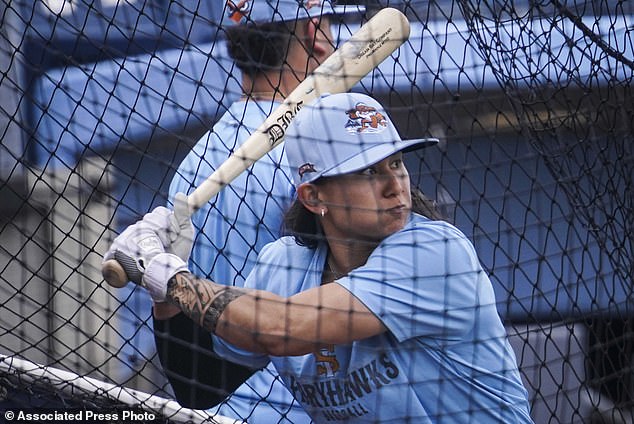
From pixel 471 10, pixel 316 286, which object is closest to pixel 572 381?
pixel 471 10

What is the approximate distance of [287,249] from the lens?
2.77 meters

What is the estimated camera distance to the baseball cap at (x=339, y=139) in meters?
A: 2.57

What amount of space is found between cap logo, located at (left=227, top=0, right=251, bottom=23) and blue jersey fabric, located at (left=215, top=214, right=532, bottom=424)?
942mm

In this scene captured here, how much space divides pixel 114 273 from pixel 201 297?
0.30 metres

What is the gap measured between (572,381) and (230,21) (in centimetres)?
211

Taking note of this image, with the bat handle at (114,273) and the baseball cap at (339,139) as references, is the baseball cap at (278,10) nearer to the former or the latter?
the baseball cap at (339,139)

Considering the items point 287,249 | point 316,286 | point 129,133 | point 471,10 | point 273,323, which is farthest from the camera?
point 129,133

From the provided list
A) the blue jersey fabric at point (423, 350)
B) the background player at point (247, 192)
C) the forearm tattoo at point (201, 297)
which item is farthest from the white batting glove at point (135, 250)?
the blue jersey fabric at point (423, 350)

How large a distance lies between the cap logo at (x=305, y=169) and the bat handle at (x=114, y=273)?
0.47 meters

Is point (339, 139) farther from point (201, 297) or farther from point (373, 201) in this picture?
point (201, 297)

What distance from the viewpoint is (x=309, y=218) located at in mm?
2807

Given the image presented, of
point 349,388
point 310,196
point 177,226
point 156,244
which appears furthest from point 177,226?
point 349,388

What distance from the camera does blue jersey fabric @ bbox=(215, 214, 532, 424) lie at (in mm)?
2453

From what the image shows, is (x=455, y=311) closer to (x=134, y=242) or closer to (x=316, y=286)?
(x=316, y=286)
